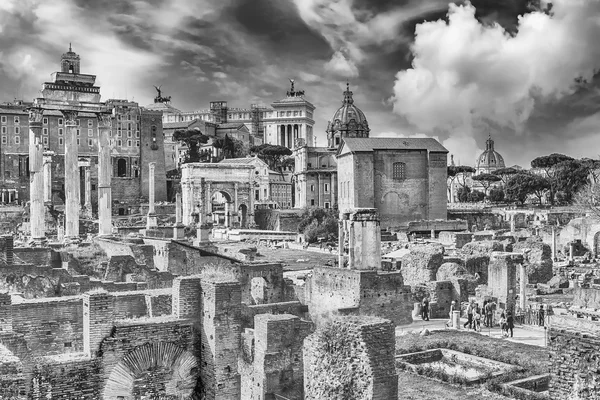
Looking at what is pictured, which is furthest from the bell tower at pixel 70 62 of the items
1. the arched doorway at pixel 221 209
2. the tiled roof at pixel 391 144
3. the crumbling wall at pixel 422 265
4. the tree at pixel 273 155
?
the crumbling wall at pixel 422 265

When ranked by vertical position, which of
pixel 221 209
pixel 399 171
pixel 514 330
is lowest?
pixel 514 330

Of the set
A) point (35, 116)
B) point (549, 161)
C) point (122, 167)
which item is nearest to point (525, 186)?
point (549, 161)

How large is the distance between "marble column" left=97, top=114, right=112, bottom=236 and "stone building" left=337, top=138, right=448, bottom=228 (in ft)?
130

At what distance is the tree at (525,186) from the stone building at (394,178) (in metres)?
20.8

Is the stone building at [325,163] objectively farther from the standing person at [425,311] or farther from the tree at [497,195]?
the standing person at [425,311]

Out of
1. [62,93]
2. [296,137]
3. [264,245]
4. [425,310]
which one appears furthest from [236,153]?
[425,310]

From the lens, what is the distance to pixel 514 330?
20562 mm

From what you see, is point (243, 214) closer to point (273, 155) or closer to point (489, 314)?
point (273, 155)

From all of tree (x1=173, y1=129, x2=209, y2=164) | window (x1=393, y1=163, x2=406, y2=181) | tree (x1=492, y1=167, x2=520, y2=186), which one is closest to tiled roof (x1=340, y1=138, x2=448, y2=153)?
window (x1=393, y1=163, x2=406, y2=181)

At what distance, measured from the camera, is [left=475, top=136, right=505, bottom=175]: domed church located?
18162 cm

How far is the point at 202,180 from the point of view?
81.4 m

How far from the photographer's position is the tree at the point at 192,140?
12481 cm

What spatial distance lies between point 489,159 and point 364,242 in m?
172

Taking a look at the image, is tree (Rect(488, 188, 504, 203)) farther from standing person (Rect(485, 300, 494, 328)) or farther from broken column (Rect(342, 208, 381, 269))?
broken column (Rect(342, 208, 381, 269))
